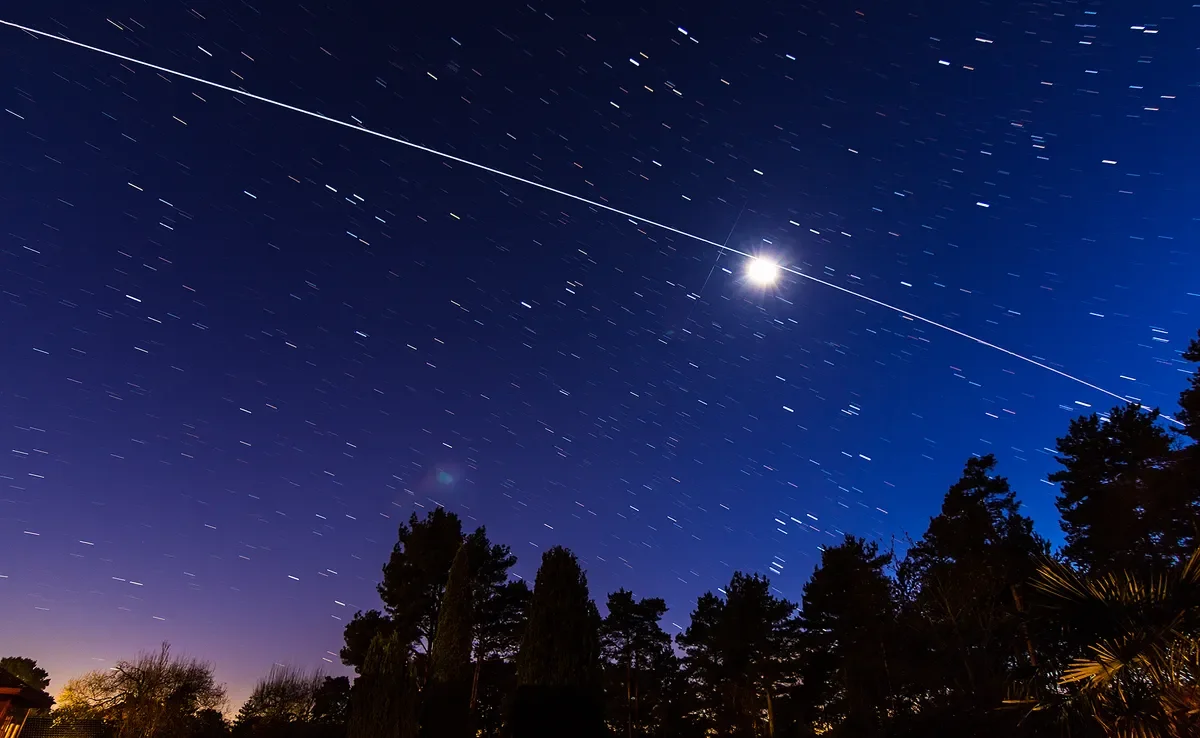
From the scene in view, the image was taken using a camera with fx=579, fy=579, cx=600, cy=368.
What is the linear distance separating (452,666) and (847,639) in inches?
862

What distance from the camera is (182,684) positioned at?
33250mm

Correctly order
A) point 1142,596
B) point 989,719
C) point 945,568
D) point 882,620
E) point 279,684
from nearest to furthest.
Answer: point 1142,596, point 989,719, point 945,568, point 882,620, point 279,684

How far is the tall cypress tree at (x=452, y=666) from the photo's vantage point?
2441cm

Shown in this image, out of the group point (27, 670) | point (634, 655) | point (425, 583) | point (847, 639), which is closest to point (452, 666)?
point (425, 583)

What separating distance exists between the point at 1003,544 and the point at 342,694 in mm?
38186

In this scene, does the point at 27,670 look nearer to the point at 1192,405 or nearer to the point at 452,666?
the point at 452,666

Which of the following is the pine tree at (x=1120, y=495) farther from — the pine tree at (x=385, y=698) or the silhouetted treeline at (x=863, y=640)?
the pine tree at (x=385, y=698)

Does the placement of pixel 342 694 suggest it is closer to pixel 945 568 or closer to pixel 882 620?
pixel 882 620

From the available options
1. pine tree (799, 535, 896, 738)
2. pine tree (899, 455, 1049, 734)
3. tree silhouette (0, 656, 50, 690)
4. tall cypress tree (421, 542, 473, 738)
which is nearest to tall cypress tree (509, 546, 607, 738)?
tall cypress tree (421, 542, 473, 738)

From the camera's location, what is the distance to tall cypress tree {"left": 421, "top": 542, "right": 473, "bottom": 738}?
80.1 ft

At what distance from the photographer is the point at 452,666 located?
2850cm

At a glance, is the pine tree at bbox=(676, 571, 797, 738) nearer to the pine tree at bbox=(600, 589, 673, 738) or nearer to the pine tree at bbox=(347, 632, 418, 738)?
the pine tree at bbox=(600, 589, 673, 738)

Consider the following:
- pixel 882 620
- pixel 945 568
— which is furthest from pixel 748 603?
pixel 945 568

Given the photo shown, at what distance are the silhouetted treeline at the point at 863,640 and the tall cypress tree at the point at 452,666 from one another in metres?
0.11
